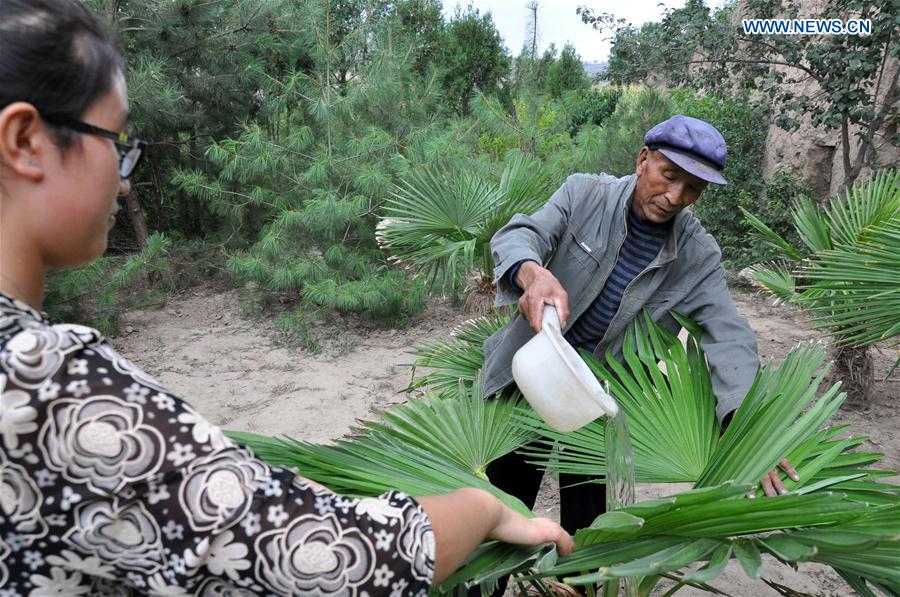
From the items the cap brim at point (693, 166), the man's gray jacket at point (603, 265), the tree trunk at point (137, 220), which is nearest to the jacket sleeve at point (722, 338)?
the man's gray jacket at point (603, 265)

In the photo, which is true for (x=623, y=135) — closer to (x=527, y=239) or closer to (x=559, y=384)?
(x=527, y=239)

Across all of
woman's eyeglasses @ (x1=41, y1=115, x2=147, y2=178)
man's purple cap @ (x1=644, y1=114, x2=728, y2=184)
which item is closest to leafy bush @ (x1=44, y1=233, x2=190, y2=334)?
man's purple cap @ (x1=644, y1=114, x2=728, y2=184)

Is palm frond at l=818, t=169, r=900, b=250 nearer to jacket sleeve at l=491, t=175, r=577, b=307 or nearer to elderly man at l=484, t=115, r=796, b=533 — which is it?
elderly man at l=484, t=115, r=796, b=533

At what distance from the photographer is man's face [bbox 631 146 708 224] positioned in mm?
2006

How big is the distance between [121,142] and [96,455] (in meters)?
0.35

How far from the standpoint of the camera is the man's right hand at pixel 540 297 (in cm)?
169

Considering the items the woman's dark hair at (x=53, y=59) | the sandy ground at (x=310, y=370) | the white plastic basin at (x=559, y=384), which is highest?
the woman's dark hair at (x=53, y=59)

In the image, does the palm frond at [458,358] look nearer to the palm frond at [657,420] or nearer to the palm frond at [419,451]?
the palm frond at [419,451]

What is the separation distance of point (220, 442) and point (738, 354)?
153cm

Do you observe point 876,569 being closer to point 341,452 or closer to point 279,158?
point 341,452

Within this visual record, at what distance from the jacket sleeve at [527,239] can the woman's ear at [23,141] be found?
1.36m

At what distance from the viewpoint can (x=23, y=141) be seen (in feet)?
2.28


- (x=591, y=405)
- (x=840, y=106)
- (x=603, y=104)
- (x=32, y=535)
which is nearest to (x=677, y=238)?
(x=591, y=405)

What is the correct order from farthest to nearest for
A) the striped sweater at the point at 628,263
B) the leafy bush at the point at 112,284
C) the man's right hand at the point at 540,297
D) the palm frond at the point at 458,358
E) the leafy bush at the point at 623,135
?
1. the leafy bush at the point at 623,135
2. the leafy bush at the point at 112,284
3. the palm frond at the point at 458,358
4. the striped sweater at the point at 628,263
5. the man's right hand at the point at 540,297
